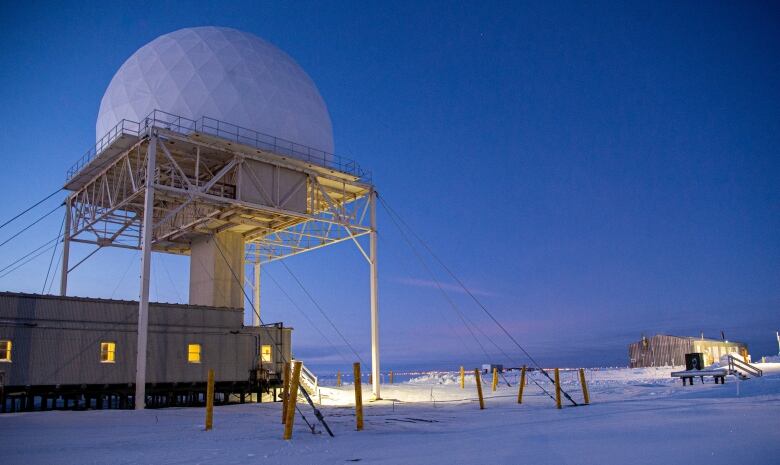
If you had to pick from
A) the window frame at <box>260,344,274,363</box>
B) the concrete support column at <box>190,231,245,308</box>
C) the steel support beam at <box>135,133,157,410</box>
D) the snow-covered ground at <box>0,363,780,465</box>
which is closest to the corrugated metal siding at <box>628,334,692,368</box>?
the snow-covered ground at <box>0,363,780,465</box>

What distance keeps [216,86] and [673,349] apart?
50.9 metres

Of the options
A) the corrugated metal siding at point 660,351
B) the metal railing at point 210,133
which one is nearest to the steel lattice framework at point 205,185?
the metal railing at point 210,133

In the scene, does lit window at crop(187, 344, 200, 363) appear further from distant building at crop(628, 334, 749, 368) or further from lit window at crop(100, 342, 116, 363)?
distant building at crop(628, 334, 749, 368)

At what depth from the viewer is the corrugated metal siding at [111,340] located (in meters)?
25.8

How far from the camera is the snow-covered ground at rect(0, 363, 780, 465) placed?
11133 mm

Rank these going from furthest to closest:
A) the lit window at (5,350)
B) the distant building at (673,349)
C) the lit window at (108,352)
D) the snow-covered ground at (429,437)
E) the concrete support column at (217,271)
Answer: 1. the distant building at (673,349)
2. the concrete support column at (217,271)
3. the lit window at (108,352)
4. the lit window at (5,350)
5. the snow-covered ground at (429,437)

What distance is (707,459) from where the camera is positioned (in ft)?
32.6

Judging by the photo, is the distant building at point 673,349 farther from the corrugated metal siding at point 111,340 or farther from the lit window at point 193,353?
the lit window at point 193,353

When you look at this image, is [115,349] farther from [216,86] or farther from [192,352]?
[216,86]

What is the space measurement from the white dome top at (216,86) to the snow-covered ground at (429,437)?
16.5 metres

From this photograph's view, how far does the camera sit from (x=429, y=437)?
15023mm

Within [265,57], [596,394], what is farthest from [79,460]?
[265,57]

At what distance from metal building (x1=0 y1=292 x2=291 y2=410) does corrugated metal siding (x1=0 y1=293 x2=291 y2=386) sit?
0.04 meters

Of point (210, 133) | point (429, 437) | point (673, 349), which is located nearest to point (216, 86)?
point (210, 133)
